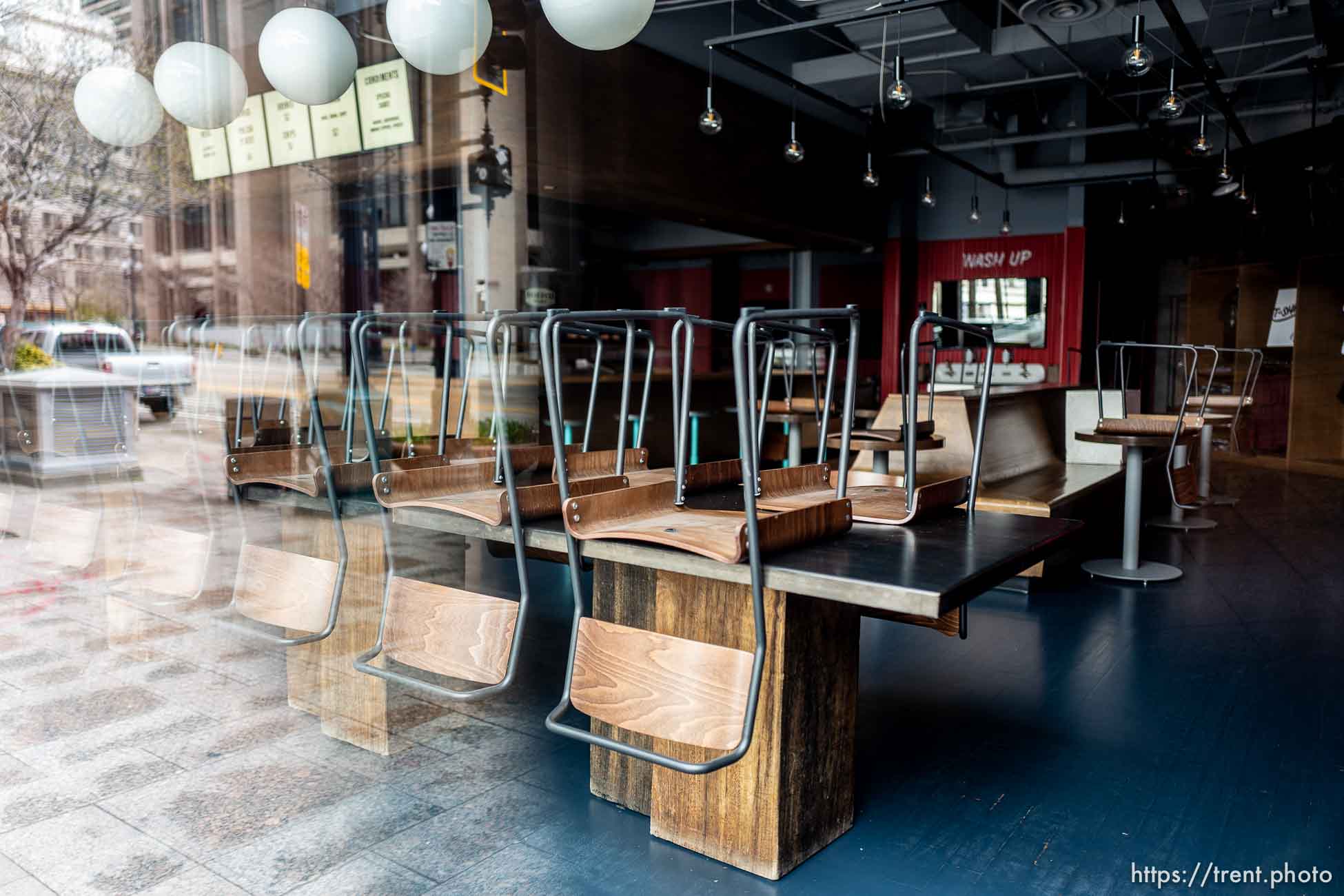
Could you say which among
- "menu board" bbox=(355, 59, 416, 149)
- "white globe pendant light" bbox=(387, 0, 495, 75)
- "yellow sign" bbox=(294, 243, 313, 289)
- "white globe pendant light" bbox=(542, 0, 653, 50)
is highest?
"white globe pendant light" bbox=(387, 0, 495, 75)

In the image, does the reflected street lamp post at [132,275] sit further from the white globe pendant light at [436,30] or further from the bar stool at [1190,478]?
the bar stool at [1190,478]

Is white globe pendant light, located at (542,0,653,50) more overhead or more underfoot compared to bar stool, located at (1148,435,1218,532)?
more overhead

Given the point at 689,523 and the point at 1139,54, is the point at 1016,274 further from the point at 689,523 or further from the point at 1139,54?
the point at 689,523

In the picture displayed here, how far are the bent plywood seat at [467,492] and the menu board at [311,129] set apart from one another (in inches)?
38.9

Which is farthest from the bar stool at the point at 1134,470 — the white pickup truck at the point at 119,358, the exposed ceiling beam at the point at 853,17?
the white pickup truck at the point at 119,358

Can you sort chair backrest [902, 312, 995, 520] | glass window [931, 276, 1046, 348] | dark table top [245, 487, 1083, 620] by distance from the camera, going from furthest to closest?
glass window [931, 276, 1046, 348] → chair backrest [902, 312, 995, 520] → dark table top [245, 487, 1083, 620]

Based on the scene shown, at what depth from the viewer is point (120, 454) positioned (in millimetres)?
2311

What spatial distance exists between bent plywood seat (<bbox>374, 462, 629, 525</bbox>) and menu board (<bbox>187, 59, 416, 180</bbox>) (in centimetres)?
99

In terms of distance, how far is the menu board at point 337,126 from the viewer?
9.38ft

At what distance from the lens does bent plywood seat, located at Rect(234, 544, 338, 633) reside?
2.33 meters

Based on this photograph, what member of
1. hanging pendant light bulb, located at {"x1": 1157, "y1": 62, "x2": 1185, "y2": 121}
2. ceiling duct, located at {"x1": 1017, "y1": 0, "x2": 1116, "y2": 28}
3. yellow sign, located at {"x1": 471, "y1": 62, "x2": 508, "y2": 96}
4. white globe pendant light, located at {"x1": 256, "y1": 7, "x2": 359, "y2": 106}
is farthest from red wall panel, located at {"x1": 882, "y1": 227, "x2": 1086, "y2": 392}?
white globe pendant light, located at {"x1": 256, "y1": 7, "x2": 359, "y2": 106}

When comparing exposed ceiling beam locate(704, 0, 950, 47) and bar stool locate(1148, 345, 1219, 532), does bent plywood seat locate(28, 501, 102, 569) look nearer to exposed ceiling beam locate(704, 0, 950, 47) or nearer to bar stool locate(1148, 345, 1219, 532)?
exposed ceiling beam locate(704, 0, 950, 47)

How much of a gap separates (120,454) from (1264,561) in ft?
17.2

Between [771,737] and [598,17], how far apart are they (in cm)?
202
